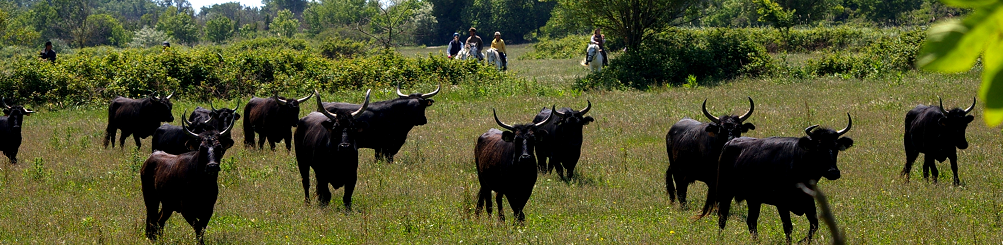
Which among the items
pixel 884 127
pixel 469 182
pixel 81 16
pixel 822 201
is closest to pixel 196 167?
pixel 469 182

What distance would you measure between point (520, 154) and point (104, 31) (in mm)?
112737

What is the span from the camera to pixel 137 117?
16188 mm

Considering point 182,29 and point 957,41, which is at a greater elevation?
point 957,41

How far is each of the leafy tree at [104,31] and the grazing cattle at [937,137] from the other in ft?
342

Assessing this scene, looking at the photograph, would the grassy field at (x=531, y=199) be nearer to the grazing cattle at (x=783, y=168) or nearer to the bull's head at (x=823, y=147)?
the grazing cattle at (x=783, y=168)

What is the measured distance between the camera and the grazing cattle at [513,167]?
9586 mm

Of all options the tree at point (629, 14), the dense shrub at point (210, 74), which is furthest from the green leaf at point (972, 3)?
the tree at point (629, 14)

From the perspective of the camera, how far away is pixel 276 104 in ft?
52.6

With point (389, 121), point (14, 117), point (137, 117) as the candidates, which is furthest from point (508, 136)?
point (14, 117)

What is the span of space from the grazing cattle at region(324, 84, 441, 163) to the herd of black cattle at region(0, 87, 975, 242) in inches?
0.7

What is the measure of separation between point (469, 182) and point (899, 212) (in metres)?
5.54

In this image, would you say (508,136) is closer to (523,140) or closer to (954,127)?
(523,140)

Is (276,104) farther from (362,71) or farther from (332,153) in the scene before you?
(362,71)

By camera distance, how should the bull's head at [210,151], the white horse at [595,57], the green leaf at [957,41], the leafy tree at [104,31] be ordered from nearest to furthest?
the green leaf at [957,41] → the bull's head at [210,151] → the white horse at [595,57] → the leafy tree at [104,31]
